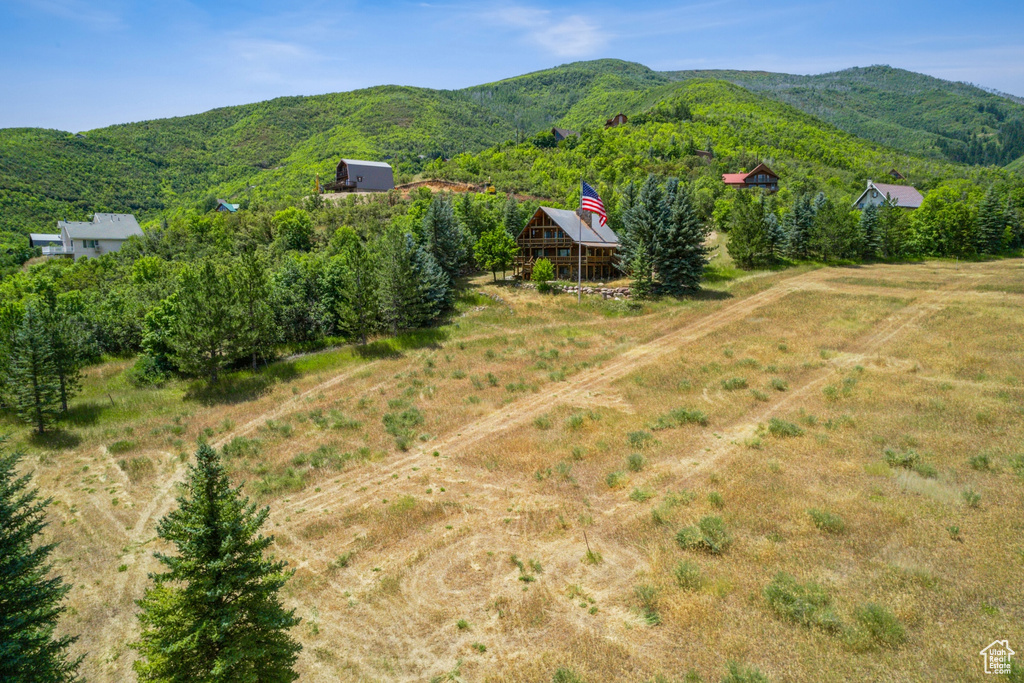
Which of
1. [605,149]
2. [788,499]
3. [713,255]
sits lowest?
[788,499]

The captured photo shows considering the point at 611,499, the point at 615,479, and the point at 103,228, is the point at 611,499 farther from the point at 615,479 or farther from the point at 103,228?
the point at 103,228

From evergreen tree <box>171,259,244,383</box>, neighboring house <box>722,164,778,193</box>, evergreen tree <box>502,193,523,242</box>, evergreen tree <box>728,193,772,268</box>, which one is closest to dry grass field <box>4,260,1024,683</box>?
evergreen tree <box>171,259,244,383</box>

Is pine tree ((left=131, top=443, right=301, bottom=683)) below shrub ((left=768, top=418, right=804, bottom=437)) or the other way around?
the other way around

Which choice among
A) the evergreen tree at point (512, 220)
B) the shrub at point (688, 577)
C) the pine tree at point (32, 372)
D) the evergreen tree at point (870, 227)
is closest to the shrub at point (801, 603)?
the shrub at point (688, 577)

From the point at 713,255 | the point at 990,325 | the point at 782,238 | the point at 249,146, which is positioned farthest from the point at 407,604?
the point at 249,146

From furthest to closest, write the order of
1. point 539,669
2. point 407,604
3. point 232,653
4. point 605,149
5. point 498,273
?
point 605,149
point 498,273
point 407,604
point 539,669
point 232,653

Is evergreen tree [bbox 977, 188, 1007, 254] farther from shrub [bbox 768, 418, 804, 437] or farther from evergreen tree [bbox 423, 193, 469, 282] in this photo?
evergreen tree [bbox 423, 193, 469, 282]

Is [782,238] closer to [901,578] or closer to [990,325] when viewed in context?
[990,325]
